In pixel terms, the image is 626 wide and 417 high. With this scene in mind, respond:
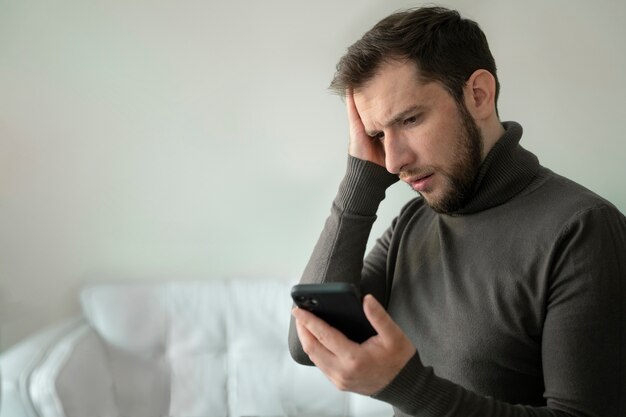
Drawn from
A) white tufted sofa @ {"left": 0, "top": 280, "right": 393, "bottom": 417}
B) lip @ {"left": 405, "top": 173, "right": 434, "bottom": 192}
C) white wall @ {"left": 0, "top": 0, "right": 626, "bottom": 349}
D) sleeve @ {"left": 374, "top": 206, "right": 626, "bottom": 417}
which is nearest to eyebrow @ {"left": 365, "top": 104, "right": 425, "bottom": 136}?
lip @ {"left": 405, "top": 173, "right": 434, "bottom": 192}

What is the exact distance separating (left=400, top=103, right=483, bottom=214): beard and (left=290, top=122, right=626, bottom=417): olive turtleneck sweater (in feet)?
0.05

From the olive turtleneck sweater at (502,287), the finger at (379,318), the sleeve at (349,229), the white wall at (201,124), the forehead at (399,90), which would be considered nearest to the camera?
the finger at (379,318)

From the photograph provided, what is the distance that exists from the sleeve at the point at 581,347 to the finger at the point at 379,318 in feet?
0.30

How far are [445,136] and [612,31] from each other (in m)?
0.81

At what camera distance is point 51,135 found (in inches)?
57.4

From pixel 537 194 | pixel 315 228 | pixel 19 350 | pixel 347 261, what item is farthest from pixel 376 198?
pixel 19 350

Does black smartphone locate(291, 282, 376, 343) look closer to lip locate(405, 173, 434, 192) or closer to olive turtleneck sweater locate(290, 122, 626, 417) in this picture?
olive turtleneck sweater locate(290, 122, 626, 417)

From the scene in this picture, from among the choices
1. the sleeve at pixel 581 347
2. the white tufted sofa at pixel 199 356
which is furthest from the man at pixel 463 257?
the white tufted sofa at pixel 199 356

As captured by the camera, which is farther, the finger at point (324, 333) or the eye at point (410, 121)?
the eye at point (410, 121)

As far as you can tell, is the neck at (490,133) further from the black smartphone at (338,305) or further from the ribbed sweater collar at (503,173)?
the black smartphone at (338,305)

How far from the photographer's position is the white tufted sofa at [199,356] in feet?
4.60

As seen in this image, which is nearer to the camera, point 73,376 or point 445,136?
point 445,136

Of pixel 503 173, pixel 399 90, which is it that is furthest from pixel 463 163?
pixel 399 90

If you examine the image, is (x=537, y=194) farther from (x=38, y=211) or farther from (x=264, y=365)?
(x=38, y=211)
